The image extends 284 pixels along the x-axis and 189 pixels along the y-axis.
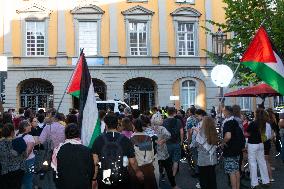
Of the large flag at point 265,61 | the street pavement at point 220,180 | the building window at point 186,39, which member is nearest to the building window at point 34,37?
the building window at point 186,39

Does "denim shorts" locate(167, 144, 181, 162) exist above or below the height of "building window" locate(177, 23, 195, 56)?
below

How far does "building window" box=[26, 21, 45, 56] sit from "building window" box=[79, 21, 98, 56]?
2546 mm

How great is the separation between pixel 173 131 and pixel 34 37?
23295 mm

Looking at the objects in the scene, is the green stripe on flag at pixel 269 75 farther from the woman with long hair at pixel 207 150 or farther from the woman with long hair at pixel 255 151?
the woman with long hair at pixel 255 151

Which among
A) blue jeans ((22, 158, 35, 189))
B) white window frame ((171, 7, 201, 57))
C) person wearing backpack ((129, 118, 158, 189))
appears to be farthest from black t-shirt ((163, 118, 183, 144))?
white window frame ((171, 7, 201, 57))

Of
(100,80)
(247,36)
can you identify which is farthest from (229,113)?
(100,80)

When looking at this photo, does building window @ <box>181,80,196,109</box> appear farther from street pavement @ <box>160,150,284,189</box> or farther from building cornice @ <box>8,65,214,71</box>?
street pavement @ <box>160,150,284,189</box>

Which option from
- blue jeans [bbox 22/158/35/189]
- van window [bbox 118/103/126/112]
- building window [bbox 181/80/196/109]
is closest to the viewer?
blue jeans [bbox 22/158/35/189]

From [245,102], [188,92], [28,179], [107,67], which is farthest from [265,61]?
[245,102]

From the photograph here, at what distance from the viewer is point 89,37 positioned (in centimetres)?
3353

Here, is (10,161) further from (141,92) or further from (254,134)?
(141,92)

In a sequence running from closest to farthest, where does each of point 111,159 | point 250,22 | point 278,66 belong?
point 111,159, point 278,66, point 250,22

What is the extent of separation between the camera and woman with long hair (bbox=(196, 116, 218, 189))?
9117 millimetres

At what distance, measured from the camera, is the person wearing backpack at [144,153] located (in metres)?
8.35
